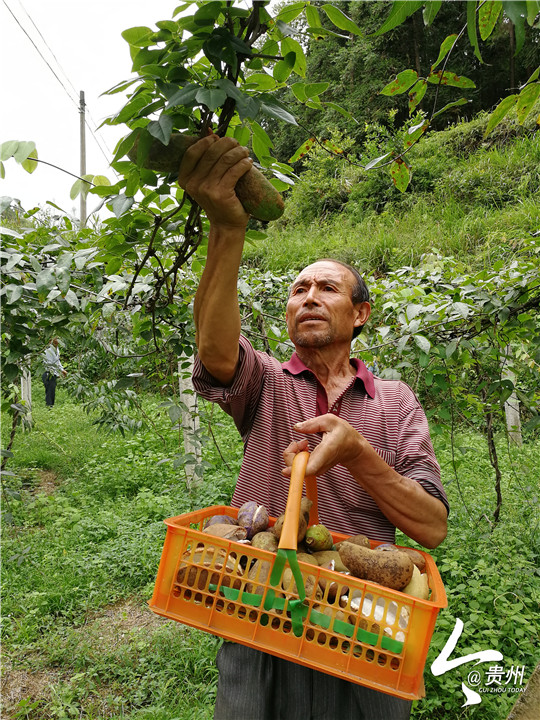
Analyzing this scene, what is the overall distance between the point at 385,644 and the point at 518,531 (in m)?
2.86

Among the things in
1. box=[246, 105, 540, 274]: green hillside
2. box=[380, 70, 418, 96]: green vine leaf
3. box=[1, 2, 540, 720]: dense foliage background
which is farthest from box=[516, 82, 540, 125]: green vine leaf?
box=[246, 105, 540, 274]: green hillside

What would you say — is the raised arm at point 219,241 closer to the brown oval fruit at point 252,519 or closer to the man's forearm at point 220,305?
the man's forearm at point 220,305

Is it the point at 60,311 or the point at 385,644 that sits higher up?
the point at 60,311

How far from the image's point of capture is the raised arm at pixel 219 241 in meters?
0.95

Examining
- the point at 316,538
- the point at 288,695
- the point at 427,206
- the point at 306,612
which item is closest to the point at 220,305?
the point at 316,538

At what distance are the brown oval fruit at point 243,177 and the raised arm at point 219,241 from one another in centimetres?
2

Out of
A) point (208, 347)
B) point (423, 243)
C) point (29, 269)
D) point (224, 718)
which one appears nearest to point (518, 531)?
point (224, 718)

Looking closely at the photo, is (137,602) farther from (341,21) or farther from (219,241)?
(341,21)

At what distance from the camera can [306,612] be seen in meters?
0.90

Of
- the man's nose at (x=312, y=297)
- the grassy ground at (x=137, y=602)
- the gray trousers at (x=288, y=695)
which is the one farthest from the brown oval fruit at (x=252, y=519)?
the grassy ground at (x=137, y=602)

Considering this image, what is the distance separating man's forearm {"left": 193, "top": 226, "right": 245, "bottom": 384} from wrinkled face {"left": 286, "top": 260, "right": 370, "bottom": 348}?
0.97 ft

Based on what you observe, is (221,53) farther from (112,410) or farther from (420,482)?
(112,410)

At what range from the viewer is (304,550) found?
1.12 metres

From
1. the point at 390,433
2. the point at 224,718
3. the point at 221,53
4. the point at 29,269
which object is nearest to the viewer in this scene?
the point at 221,53
